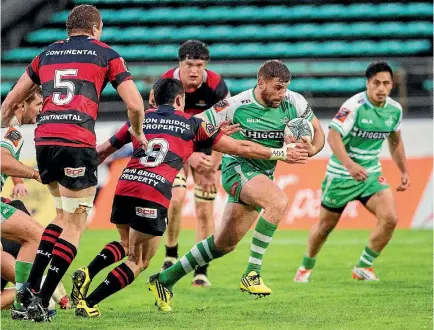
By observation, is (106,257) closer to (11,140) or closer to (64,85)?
(11,140)

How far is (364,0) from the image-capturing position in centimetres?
2400

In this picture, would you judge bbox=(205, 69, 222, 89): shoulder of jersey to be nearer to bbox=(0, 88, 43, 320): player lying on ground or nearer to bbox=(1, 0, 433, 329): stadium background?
bbox=(1, 0, 433, 329): stadium background

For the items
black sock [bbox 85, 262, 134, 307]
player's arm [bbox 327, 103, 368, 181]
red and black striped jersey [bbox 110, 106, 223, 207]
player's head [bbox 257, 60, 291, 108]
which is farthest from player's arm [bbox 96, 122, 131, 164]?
player's arm [bbox 327, 103, 368, 181]

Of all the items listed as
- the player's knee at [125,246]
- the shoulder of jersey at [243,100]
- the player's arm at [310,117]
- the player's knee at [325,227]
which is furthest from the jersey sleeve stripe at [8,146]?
the player's knee at [325,227]

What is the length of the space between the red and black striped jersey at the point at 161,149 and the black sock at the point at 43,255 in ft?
1.98

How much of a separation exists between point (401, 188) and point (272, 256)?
8.09 ft

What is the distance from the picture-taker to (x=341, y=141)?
945 centimetres

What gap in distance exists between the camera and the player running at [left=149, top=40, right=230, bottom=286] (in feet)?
30.4

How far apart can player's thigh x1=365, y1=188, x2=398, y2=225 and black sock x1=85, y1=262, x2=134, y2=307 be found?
332 centimetres

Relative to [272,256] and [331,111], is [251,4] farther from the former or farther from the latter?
[272,256]

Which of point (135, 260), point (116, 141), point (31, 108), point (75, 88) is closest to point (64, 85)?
point (75, 88)

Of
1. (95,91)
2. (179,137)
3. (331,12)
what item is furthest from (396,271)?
(331,12)

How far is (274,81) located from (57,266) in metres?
2.36

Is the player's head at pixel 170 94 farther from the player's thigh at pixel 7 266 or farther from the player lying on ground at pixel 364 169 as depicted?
the player lying on ground at pixel 364 169
